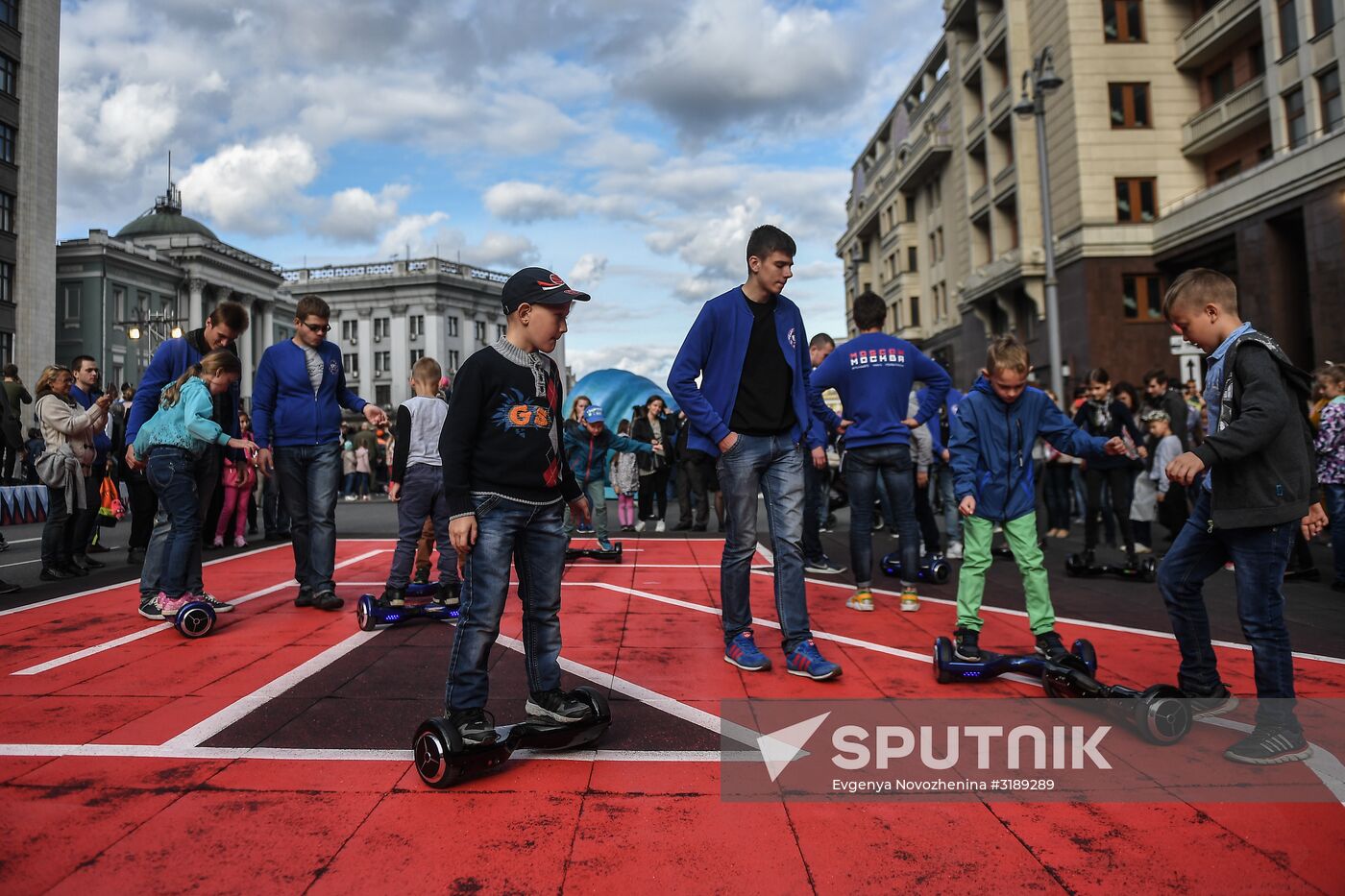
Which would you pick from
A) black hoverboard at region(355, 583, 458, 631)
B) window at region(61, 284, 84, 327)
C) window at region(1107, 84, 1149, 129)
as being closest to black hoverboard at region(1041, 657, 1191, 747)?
black hoverboard at region(355, 583, 458, 631)

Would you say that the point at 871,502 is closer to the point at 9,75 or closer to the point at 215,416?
the point at 215,416

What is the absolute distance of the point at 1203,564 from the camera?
3.48 meters

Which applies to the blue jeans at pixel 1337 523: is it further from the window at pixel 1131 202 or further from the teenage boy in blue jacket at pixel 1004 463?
the window at pixel 1131 202

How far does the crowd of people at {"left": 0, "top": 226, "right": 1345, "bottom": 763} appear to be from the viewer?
3150 millimetres

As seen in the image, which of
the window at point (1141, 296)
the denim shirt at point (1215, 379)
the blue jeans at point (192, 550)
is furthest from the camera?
the window at point (1141, 296)

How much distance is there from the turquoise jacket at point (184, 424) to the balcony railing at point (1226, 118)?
27922 mm

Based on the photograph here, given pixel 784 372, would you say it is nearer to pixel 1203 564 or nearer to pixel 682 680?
pixel 682 680

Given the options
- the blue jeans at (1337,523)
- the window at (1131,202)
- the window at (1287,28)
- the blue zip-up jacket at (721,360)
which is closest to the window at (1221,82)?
the window at (1131,202)

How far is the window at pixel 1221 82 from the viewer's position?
84.8 ft

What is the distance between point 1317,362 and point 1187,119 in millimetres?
11857

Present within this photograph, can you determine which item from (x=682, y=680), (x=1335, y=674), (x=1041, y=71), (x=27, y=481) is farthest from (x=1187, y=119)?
(x=27, y=481)

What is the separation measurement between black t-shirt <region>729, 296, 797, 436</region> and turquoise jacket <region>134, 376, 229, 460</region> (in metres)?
3.44

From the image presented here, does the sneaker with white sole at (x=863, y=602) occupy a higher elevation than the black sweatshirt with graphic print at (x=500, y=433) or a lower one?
lower

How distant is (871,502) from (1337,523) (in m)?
4.16
